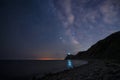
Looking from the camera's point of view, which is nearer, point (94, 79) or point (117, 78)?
point (117, 78)

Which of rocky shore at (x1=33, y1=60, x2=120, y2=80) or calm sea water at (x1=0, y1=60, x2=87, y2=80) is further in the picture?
calm sea water at (x1=0, y1=60, x2=87, y2=80)

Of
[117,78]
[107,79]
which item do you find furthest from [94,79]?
[117,78]

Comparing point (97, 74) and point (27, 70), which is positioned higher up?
point (27, 70)

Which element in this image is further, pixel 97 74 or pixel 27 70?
pixel 27 70

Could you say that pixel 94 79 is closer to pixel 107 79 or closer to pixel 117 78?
pixel 107 79

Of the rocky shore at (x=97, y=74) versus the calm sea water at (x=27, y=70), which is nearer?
the rocky shore at (x=97, y=74)

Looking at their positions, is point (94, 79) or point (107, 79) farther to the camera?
point (94, 79)

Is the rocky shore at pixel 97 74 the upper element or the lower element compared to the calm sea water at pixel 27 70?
lower

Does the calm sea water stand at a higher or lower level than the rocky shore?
higher

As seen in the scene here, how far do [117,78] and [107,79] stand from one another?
0.93 meters

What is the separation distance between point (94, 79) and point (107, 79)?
1.63m

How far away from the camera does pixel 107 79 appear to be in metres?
11.4

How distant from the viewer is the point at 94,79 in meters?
12.7
